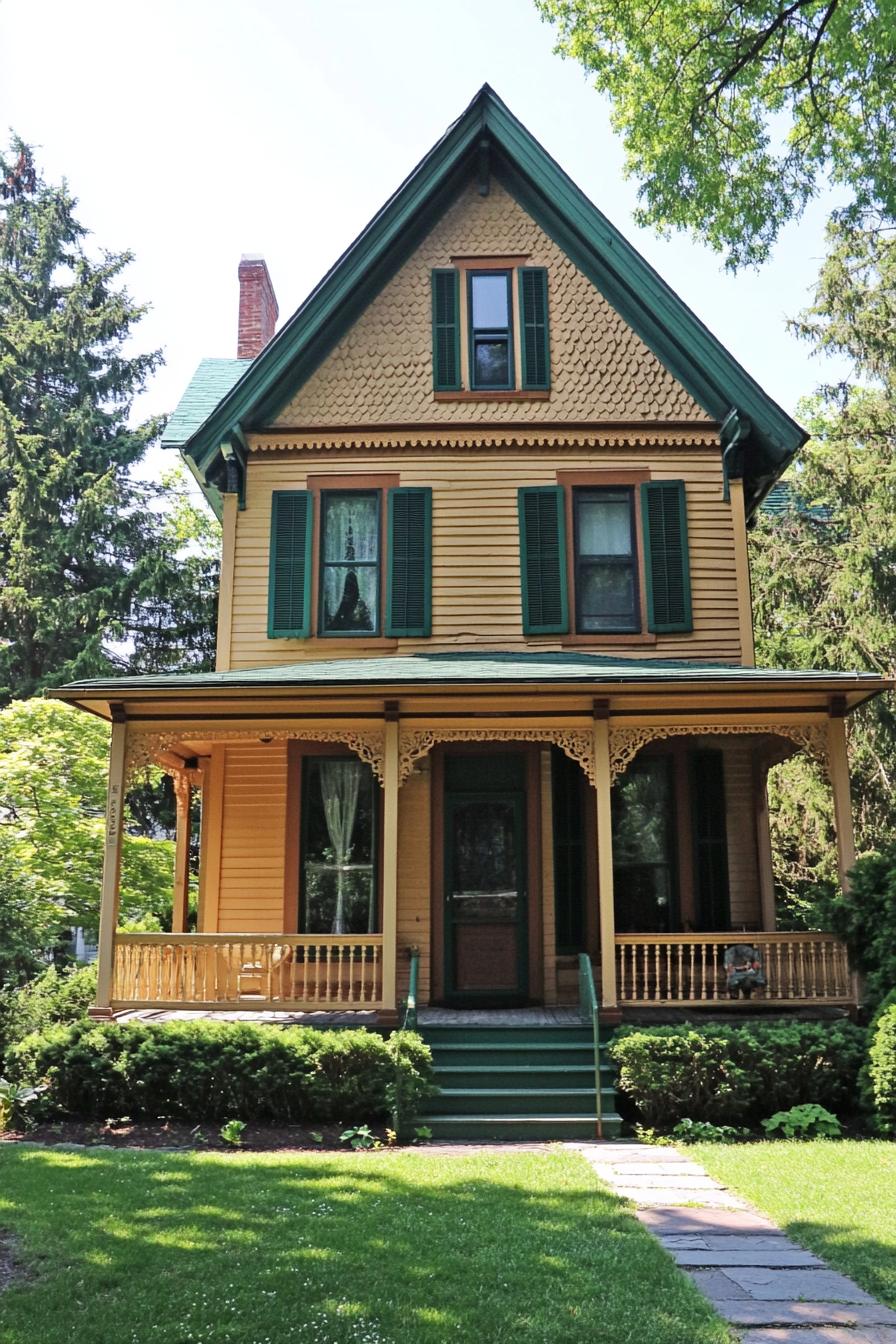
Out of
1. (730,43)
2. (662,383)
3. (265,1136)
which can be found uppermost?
(730,43)

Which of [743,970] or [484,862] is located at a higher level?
[484,862]

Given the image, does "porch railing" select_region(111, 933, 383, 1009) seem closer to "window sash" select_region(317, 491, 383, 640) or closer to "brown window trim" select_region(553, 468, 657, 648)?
"window sash" select_region(317, 491, 383, 640)

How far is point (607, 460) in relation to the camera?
13.5 m

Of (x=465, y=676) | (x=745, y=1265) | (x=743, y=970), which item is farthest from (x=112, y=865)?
(x=745, y=1265)

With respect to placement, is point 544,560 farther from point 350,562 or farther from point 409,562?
point 350,562

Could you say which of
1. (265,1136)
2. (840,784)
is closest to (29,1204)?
(265,1136)

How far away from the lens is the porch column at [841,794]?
1046 cm

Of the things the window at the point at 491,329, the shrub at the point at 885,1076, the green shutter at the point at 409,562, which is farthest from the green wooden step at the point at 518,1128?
the window at the point at 491,329

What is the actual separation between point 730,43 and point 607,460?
183 inches

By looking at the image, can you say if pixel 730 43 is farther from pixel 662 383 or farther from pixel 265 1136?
pixel 265 1136

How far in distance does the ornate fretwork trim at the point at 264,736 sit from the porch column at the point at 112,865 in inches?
4.6

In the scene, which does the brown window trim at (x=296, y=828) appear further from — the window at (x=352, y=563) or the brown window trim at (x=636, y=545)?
the brown window trim at (x=636, y=545)

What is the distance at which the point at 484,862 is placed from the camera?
12.4 m

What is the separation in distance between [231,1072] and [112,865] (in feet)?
8.06
